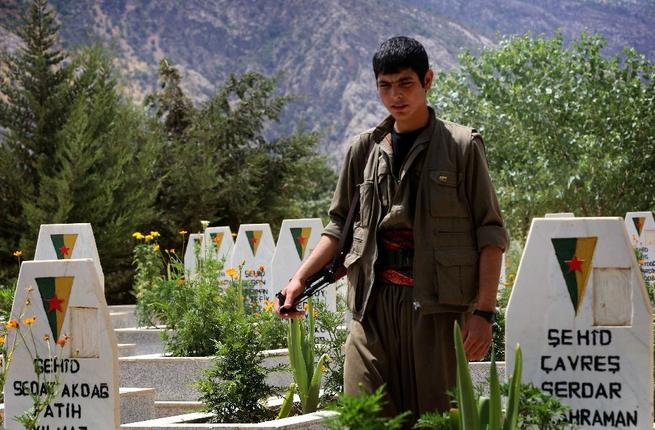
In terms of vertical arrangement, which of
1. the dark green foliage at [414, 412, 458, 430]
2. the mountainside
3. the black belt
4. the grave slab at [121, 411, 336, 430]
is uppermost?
the mountainside

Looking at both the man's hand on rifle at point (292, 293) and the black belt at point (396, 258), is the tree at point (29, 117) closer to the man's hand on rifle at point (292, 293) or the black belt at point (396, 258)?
the man's hand on rifle at point (292, 293)

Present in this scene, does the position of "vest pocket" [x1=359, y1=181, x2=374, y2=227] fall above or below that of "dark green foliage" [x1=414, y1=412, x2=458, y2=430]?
above

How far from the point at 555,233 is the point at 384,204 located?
1.09m

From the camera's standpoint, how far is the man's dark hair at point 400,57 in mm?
5129

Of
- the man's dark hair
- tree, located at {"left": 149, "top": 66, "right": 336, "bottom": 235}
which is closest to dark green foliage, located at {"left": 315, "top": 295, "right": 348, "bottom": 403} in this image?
the man's dark hair

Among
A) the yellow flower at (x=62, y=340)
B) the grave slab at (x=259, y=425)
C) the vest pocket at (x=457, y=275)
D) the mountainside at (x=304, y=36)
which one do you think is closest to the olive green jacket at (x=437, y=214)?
the vest pocket at (x=457, y=275)

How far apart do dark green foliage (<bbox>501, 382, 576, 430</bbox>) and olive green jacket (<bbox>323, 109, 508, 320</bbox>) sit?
40cm

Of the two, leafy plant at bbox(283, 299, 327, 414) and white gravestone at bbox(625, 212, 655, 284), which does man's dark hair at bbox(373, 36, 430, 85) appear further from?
white gravestone at bbox(625, 212, 655, 284)

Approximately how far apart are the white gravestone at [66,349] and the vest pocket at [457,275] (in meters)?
2.28

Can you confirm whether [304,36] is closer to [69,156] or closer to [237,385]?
[69,156]

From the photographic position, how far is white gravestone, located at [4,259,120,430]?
6816mm

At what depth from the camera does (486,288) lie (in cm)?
510

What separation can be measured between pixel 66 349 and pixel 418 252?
98.7 inches

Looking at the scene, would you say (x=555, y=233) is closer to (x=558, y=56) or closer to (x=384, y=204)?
(x=384, y=204)
